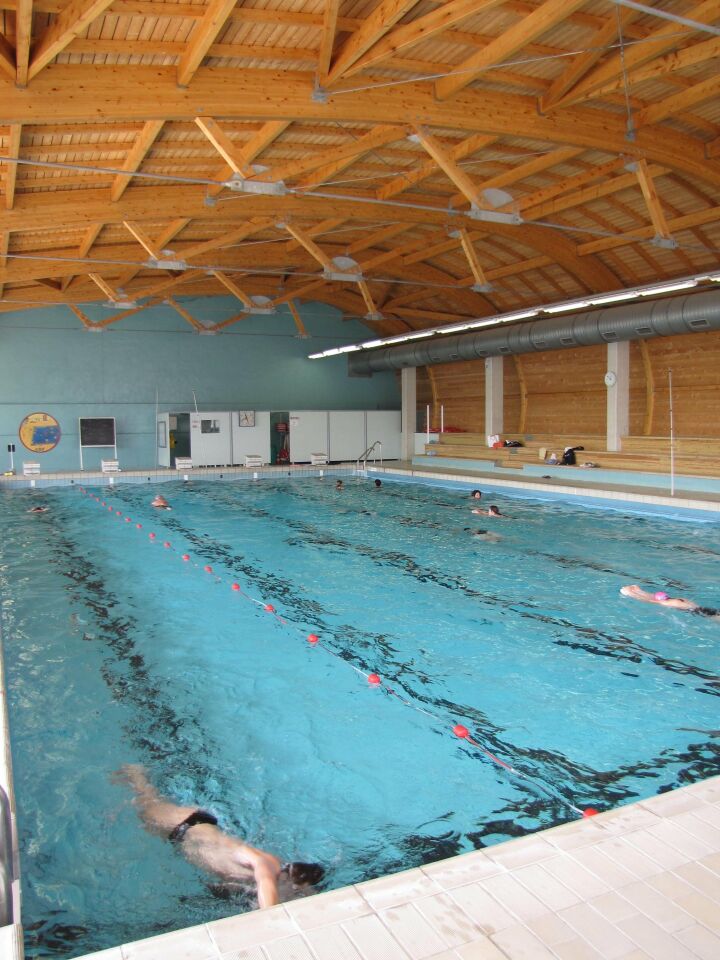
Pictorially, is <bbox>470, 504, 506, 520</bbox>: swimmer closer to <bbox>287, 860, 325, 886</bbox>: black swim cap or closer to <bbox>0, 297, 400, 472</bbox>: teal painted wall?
<bbox>287, 860, 325, 886</bbox>: black swim cap

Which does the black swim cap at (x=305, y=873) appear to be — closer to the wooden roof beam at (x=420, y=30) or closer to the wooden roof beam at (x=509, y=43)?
the wooden roof beam at (x=420, y=30)

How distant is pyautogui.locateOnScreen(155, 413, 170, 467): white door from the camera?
2166 cm

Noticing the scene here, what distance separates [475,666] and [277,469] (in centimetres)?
1618

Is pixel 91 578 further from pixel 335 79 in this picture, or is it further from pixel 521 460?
pixel 521 460

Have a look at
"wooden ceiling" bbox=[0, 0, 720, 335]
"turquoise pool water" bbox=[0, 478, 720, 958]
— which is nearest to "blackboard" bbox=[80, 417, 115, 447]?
"wooden ceiling" bbox=[0, 0, 720, 335]

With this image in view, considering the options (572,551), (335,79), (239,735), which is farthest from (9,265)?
(239,735)

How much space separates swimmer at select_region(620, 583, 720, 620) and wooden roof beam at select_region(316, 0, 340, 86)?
239 inches

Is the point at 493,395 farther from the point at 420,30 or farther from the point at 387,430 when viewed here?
the point at 420,30

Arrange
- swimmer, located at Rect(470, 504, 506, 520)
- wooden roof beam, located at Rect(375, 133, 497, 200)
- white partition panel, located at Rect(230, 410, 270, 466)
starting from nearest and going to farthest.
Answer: wooden roof beam, located at Rect(375, 133, 497, 200)
swimmer, located at Rect(470, 504, 506, 520)
white partition panel, located at Rect(230, 410, 270, 466)

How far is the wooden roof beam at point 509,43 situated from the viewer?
6.35 meters

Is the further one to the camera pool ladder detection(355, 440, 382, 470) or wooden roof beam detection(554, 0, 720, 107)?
pool ladder detection(355, 440, 382, 470)

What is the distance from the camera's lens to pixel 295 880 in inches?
124

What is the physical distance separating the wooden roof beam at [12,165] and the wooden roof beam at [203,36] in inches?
70.0

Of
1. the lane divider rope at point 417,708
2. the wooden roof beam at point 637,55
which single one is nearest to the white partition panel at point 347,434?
the lane divider rope at point 417,708
